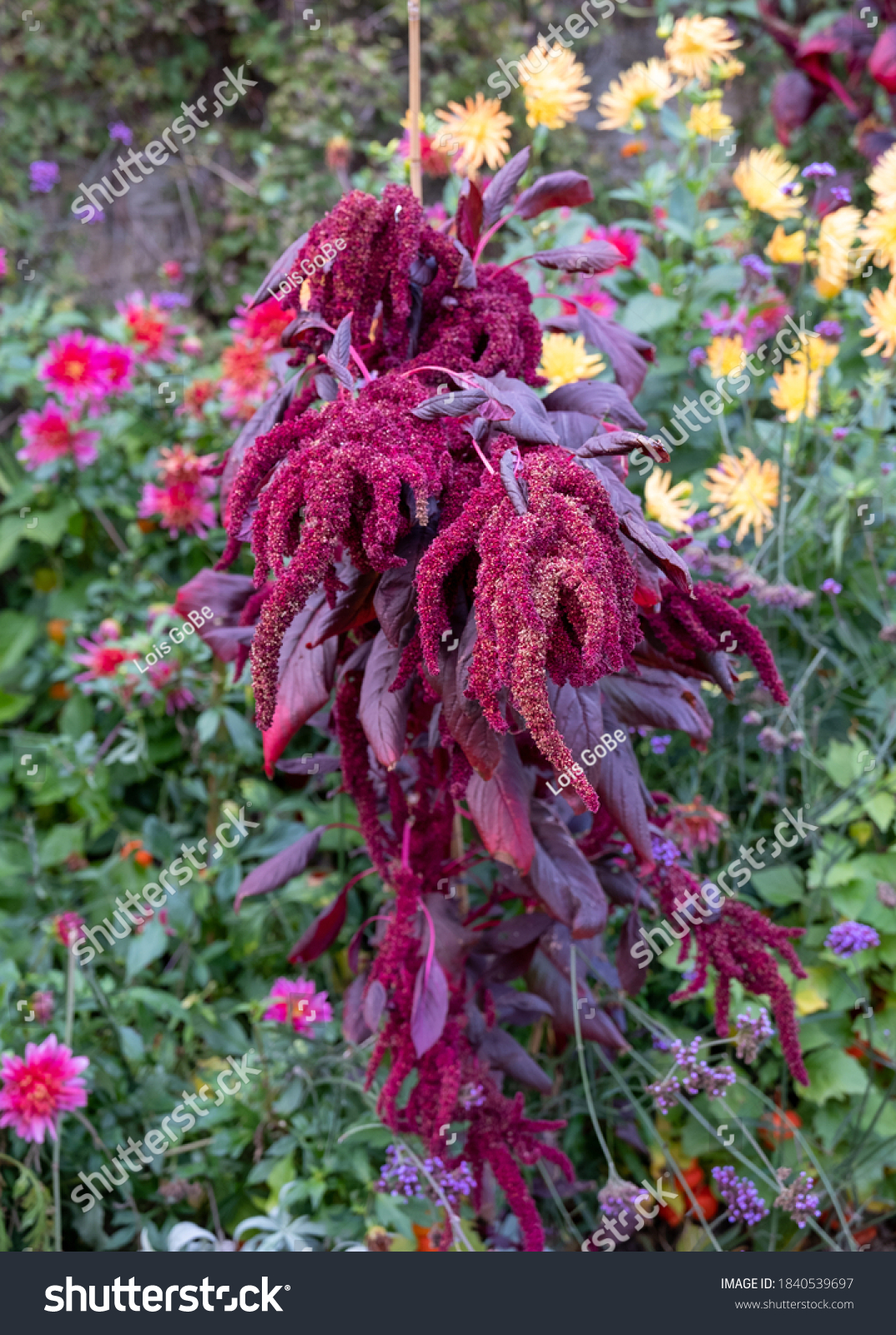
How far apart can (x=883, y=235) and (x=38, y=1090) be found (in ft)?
5.93

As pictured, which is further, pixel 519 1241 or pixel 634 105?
pixel 634 105

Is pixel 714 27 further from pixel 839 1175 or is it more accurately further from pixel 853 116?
pixel 839 1175

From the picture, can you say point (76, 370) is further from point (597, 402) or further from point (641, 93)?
point (597, 402)

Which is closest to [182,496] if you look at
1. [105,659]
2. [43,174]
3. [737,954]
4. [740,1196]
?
[105,659]

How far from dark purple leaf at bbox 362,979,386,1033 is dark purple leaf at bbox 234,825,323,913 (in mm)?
195

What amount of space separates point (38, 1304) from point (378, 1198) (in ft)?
1.43

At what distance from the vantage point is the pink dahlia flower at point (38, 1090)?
138 cm

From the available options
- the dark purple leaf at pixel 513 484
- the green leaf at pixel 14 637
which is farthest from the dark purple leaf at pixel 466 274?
the green leaf at pixel 14 637

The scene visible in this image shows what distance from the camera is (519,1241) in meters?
1.48

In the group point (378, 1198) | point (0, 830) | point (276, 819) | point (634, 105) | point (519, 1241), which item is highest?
point (634, 105)

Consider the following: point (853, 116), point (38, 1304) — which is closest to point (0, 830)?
point (38, 1304)

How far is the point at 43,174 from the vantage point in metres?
3.11

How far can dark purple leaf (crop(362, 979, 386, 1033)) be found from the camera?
4.12ft

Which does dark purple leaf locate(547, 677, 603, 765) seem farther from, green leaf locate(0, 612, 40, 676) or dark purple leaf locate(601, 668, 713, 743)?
green leaf locate(0, 612, 40, 676)
